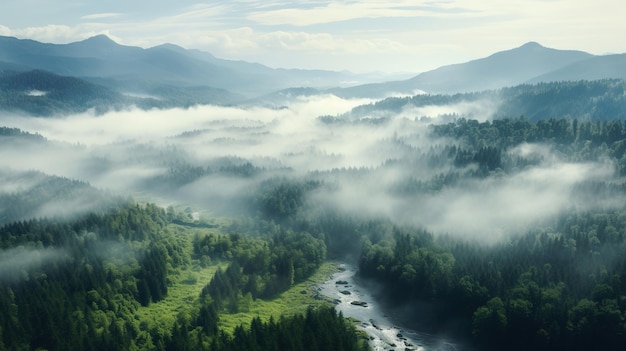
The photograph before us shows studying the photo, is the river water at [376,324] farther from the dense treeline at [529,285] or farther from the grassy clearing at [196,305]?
the dense treeline at [529,285]

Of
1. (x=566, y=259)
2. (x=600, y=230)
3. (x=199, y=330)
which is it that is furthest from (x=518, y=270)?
(x=199, y=330)

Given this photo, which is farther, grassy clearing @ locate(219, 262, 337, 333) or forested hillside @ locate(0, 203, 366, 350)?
grassy clearing @ locate(219, 262, 337, 333)

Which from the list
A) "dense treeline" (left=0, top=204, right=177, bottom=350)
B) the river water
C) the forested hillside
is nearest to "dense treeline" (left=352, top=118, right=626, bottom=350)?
the river water

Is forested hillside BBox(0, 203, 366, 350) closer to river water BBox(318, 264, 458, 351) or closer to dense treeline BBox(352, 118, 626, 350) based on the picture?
river water BBox(318, 264, 458, 351)

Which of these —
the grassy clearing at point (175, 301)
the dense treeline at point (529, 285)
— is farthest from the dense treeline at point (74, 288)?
the dense treeline at point (529, 285)

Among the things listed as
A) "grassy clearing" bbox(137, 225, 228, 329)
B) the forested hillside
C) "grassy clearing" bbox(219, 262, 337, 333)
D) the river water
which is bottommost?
the river water

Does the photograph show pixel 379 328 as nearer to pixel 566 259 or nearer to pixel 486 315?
pixel 486 315
